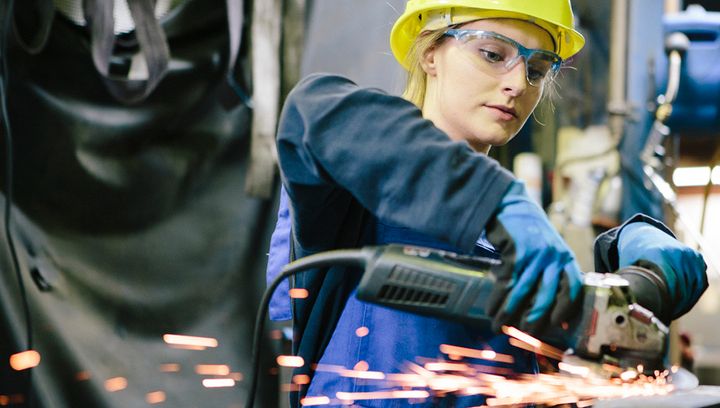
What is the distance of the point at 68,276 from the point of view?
2744mm

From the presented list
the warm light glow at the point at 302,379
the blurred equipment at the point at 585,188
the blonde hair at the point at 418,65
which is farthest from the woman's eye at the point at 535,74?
the blurred equipment at the point at 585,188

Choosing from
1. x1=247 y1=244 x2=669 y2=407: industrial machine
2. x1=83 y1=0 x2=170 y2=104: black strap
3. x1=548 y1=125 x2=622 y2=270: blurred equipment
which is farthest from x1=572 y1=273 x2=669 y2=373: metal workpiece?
x1=548 y1=125 x2=622 y2=270: blurred equipment

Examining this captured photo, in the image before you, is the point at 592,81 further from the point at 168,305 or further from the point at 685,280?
the point at 685,280

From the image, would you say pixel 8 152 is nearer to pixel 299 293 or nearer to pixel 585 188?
pixel 299 293

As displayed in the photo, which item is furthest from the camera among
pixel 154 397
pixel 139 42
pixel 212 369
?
pixel 212 369

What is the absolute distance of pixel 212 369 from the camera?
9.91 ft

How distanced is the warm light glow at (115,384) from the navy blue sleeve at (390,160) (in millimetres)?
1880

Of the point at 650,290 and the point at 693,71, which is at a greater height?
the point at 693,71

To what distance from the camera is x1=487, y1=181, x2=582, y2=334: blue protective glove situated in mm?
1010

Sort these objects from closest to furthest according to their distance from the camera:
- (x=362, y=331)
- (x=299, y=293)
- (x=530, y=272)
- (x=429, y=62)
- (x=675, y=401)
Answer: (x=530, y=272)
(x=675, y=401)
(x=362, y=331)
(x=299, y=293)
(x=429, y=62)

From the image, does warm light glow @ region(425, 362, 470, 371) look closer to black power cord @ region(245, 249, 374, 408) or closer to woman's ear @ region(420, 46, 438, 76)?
black power cord @ region(245, 249, 374, 408)

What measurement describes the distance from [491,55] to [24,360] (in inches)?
76.1

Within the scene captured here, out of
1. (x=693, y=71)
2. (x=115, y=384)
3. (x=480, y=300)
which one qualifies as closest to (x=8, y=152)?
(x=115, y=384)

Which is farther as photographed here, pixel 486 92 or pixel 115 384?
pixel 115 384
